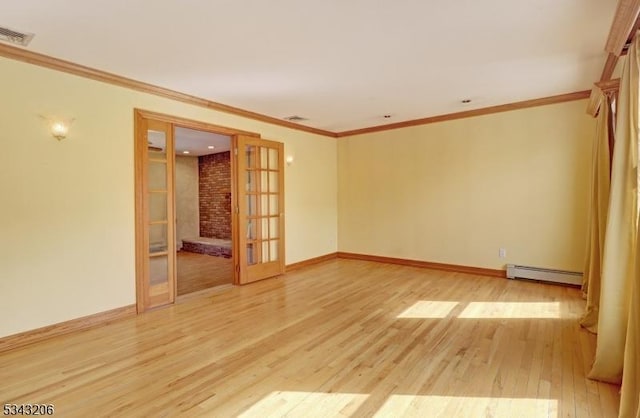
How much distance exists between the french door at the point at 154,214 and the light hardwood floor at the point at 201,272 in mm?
588

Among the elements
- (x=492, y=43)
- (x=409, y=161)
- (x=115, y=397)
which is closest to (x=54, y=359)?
(x=115, y=397)

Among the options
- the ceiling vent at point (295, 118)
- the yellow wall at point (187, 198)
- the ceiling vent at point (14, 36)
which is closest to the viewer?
the ceiling vent at point (14, 36)

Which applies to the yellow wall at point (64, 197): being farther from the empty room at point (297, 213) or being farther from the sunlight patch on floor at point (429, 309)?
the sunlight patch on floor at point (429, 309)

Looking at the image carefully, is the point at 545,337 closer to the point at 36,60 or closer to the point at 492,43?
the point at 492,43

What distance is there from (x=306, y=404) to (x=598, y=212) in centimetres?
326

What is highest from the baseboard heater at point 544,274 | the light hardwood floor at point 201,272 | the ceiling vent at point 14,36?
the ceiling vent at point 14,36

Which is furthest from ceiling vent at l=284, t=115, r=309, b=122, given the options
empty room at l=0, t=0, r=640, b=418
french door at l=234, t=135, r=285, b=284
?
french door at l=234, t=135, r=285, b=284

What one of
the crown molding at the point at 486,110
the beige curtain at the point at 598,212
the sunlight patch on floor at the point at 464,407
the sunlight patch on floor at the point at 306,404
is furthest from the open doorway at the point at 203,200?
the beige curtain at the point at 598,212

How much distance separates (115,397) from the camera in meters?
2.12

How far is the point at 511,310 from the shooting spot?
3.57 m

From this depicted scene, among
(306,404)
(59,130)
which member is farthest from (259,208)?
(306,404)

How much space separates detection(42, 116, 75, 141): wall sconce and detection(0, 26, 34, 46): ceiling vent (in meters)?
0.63

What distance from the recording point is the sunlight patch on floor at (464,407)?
192cm

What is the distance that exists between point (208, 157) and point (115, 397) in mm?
7363
